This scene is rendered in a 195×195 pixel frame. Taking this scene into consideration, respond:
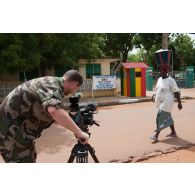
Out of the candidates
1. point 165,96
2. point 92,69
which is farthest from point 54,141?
point 92,69

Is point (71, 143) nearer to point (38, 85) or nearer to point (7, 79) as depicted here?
point (38, 85)

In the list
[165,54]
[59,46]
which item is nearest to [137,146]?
[165,54]

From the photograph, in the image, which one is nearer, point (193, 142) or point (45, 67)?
point (193, 142)

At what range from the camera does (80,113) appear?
352cm

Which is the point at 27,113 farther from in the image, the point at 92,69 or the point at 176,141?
the point at 92,69

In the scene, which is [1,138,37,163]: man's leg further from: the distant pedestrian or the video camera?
the distant pedestrian

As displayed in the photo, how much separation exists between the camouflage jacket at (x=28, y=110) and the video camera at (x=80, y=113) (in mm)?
235

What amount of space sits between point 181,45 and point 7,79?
25887 mm

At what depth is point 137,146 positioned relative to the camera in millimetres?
6188

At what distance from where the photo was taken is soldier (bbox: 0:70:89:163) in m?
3.18

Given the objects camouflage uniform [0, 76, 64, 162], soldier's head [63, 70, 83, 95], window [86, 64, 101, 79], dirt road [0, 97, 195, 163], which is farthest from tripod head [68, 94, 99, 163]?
window [86, 64, 101, 79]

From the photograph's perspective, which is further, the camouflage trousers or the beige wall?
the beige wall

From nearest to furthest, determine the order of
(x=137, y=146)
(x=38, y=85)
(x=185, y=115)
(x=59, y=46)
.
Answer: (x=38, y=85), (x=137, y=146), (x=185, y=115), (x=59, y=46)

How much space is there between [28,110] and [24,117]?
0.10m
